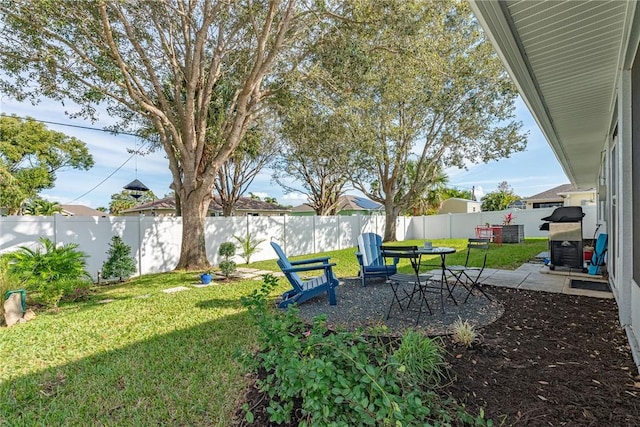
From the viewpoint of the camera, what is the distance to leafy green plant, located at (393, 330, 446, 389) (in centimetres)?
226

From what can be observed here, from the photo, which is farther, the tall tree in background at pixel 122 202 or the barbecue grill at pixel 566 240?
the tall tree in background at pixel 122 202

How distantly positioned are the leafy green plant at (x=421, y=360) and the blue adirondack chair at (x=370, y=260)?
3.42 meters

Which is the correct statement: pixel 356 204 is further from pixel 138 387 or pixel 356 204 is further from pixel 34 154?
pixel 138 387

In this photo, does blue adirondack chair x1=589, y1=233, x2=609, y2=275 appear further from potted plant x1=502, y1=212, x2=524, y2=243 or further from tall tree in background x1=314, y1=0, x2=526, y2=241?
potted plant x1=502, y1=212, x2=524, y2=243

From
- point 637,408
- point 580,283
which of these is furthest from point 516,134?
point 637,408

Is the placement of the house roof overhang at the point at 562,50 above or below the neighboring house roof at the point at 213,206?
above

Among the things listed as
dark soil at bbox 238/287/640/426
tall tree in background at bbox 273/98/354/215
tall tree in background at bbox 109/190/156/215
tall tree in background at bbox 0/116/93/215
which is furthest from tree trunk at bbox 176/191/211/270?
tall tree in background at bbox 109/190/156/215

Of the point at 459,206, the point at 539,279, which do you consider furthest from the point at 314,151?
the point at 459,206

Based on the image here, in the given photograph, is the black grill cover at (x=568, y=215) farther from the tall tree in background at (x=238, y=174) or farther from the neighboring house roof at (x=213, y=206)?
the neighboring house roof at (x=213, y=206)

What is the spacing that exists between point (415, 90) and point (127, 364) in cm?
Result: 1153

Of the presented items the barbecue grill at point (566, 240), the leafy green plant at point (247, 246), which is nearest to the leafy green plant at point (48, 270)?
the leafy green plant at point (247, 246)

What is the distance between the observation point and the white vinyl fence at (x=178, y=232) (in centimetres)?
688

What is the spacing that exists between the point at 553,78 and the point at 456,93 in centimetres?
896

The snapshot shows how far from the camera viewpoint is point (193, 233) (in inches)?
343
